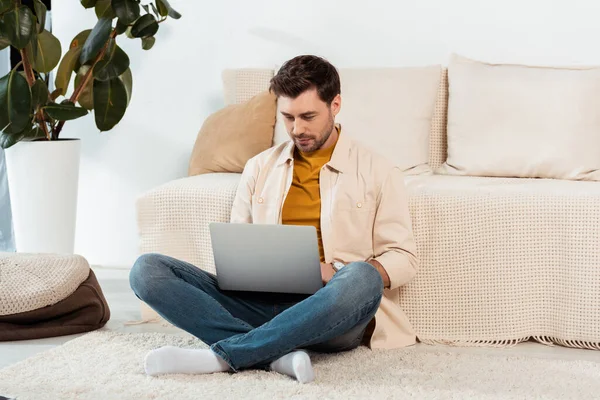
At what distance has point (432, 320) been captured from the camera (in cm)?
263

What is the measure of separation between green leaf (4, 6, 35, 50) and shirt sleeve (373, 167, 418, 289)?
4.66 ft

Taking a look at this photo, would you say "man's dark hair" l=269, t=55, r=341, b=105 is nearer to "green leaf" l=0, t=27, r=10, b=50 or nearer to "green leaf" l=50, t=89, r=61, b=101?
"green leaf" l=0, t=27, r=10, b=50

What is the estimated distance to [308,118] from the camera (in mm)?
2363

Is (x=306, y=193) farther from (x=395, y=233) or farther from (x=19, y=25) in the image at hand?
(x=19, y=25)

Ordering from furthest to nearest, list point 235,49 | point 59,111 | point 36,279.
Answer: point 235,49
point 59,111
point 36,279

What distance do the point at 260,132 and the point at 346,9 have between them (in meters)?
0.69

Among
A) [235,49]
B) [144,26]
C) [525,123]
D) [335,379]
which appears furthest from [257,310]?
[235,49]

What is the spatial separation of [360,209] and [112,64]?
131 centimetres

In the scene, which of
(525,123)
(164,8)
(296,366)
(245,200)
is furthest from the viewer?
(164,8)

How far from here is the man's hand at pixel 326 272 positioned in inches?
89.7

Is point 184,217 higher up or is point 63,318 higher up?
point 184,217

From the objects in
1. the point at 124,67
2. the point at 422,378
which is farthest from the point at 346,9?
the point at 422,378

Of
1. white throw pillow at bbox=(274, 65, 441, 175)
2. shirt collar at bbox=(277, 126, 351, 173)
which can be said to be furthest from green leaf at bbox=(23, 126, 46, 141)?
shirt collar at bbox=(277, 126, 351, 173)

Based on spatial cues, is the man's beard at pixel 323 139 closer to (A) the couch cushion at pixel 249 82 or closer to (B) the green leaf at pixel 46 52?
(A) the couch cushion at pixel 249 82
